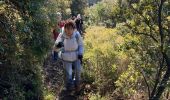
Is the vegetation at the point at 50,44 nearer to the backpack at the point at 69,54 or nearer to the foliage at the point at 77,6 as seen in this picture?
the backpack at the point at 69,54

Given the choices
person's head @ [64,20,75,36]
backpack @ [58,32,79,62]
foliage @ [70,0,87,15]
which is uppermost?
person's head @ [64,20,75,36]

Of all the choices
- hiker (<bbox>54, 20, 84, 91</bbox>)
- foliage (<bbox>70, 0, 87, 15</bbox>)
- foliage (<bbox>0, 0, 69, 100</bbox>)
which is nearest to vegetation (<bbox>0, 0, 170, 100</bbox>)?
foliage (<bbox>0, 0, 69, 100</bbox>)

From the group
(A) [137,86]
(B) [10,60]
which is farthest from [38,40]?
(A) [137,86]

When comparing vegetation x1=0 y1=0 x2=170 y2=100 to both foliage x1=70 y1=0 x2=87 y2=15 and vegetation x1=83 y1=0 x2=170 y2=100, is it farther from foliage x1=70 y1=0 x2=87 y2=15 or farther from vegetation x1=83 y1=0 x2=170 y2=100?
foliage x1=70 y1=0 x2=87 y2=15

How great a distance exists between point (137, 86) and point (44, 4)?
3511mm

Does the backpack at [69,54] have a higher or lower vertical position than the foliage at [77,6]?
higher

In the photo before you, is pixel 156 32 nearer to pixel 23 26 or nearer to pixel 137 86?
pixel 137 86

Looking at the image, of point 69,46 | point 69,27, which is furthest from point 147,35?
point 69,46

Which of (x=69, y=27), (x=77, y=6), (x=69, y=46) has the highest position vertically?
(x=69, y=27)

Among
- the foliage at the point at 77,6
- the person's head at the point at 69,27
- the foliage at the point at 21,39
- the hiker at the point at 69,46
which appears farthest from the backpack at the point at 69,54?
the foliage at the point at 77,6

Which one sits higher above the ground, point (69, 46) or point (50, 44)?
point (50, 44)

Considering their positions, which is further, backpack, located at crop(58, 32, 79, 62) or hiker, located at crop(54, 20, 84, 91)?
backpack, located at crop(58, 32, 79, 62)

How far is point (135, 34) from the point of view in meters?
7.61

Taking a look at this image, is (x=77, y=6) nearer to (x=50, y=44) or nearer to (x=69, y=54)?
A: (x=69, y=54)
